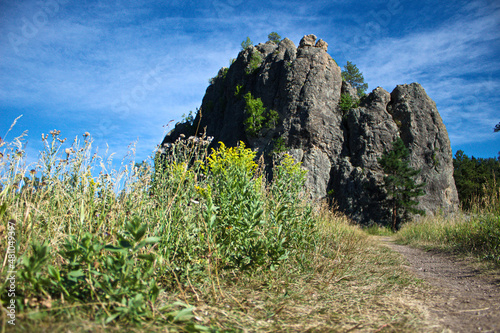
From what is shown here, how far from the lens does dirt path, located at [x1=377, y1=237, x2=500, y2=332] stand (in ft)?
7.93

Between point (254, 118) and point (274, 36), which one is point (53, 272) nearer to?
point (254, 118)

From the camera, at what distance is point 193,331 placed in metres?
1.66

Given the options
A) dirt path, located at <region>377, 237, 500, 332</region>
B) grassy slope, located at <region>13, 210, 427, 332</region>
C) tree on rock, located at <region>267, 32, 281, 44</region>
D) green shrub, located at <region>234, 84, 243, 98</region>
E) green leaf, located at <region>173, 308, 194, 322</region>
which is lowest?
dirt path, located at <region>377, 237, 500, 332</region>

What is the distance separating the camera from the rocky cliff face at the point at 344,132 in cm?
2519

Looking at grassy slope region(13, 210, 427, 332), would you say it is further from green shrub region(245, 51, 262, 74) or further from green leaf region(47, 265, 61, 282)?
green shrub region(245, 51, 262, 74)

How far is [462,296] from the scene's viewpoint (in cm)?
329

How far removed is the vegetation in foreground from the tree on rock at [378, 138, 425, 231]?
65.1ft

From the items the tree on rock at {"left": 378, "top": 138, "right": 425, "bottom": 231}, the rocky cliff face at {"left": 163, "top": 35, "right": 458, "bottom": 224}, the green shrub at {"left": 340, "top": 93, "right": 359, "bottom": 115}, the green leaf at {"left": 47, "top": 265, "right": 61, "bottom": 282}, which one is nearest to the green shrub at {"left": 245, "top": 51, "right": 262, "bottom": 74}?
the rocky cliff face at {"left": 163, "top": 35, "right": 458, "bottom": 224}

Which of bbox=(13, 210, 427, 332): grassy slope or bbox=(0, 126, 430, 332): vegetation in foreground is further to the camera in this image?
bbox=(13, 210, 427, 332): grassy slope

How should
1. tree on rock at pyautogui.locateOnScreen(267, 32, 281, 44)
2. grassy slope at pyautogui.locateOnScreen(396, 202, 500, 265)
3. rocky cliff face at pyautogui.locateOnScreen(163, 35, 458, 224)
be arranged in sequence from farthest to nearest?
tree on rock at pyautogui.locateOnScreen(267, 32, 281, 44) < rocky cliff face at pyautogui.locateOnScreen(163, 35, 458, 224) < grassy slope at pyautogui.locateOnScreen(396, 202, 500, 265)

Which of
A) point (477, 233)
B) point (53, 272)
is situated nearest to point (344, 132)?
point (477, 233)

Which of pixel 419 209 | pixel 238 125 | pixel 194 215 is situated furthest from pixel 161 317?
pixel 238 125

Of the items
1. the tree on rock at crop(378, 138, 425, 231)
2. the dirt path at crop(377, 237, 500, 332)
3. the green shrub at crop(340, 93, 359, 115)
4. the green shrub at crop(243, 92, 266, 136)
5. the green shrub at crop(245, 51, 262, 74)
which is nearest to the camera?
the dirt path at crop(377, 237, 500, 332)

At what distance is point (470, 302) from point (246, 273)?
2.40 metres
